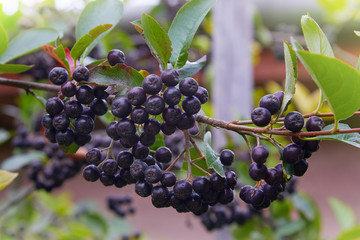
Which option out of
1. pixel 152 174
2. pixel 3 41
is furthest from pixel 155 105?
pixel 3 41

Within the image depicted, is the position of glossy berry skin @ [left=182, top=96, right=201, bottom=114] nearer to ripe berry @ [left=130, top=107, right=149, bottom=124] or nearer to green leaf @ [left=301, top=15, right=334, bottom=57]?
ripe berry @ [left=130, top=107, right=149, bottom=124]

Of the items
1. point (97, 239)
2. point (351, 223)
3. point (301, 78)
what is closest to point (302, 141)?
point (351, 223)

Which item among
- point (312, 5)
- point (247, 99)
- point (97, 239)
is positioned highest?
point (312, 5)

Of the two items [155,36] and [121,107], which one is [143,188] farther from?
[155,36]

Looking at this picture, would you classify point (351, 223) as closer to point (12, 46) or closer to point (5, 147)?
point (12, 46)

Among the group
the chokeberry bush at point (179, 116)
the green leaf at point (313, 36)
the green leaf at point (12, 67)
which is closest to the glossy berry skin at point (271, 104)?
the chokeberry bush at point (179, 116)

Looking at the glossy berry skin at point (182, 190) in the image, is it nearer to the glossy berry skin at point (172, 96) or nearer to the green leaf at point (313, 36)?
the glossy berry skin at point (172, 96)
